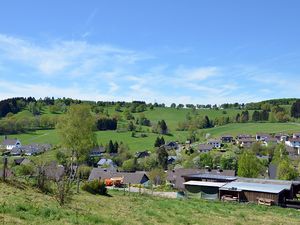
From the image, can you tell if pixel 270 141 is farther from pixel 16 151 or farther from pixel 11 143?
pixel 11 143

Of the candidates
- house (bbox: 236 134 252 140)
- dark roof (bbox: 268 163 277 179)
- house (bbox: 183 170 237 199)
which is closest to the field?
house (bbox: 236 134 252 140)

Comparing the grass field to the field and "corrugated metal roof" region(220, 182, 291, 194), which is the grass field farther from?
"corrugated metal roof" region(220, 182, 291, 194)

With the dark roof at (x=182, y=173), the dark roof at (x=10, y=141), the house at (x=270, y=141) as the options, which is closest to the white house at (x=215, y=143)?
the house at (x=270, y=141)

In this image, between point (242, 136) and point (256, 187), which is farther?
point (242, 136)

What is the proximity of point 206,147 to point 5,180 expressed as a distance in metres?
104

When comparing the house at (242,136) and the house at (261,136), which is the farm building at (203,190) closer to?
the house at (261,136)

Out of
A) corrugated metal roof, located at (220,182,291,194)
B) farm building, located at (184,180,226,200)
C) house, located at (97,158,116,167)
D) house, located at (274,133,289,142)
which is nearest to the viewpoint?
corrugated metal roof, located at (220,182,291,194)

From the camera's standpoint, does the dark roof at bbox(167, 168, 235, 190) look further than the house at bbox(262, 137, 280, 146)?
No

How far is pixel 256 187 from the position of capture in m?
43.4

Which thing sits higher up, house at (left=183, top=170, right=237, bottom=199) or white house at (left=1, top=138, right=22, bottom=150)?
white house at (left=1, top=138, right=22, bottom=150)

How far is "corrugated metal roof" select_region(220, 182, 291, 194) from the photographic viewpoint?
41781 millimetres

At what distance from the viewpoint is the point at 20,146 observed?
123812 mm

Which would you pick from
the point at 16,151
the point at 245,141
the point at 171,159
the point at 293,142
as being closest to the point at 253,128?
the point at 245,141

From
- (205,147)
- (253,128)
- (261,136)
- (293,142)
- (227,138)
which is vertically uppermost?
(253,128)
